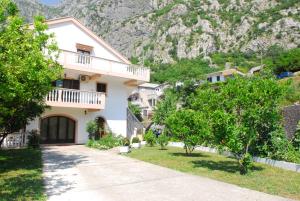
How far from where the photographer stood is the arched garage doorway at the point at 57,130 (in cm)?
2289

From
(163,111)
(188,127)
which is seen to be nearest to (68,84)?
(163,111)

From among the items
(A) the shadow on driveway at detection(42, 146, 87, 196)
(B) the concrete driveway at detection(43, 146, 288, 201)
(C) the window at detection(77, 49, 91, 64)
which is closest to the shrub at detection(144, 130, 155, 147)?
(C) the window at detection(77, 49, 91, 64)

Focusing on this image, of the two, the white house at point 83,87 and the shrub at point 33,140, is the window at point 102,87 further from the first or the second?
the shrub at point 33,140

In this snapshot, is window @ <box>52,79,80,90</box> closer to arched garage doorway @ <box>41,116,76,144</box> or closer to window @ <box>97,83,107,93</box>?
window @ <box>97,83,107,93</box>

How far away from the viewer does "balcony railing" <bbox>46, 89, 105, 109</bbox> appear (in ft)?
68.4

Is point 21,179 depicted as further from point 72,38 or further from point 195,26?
point 195,26

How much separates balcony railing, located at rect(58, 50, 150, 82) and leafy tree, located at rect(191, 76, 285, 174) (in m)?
12.8

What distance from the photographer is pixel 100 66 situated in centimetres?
2380

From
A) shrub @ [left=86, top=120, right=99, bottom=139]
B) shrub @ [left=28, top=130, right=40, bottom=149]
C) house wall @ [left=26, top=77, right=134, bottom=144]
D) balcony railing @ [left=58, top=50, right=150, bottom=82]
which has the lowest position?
shrub @ [left=28, top=130, right=40, bottom=149]

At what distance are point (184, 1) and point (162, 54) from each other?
90.3 ft

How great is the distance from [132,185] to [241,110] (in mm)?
5152

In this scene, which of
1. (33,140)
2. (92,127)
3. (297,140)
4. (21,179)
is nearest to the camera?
(21,179)

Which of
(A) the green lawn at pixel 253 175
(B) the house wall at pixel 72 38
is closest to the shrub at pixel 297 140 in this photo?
(A) the green lawn at pixel 253 175

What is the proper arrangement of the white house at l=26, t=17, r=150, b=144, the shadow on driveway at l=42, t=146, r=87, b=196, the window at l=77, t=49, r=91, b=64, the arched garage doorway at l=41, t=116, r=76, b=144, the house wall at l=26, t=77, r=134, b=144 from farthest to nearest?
the house wall at l=26, t=77, r=134, b=144 < the arched garage doorway at l=41, t=116, r=76, b=144 < the window at l=77, t=49, r=91, b=64 < the white house at l=26, t=17, r=150, b=144 < the shadow on driveway at l=42, t=146, r=87, b=196
